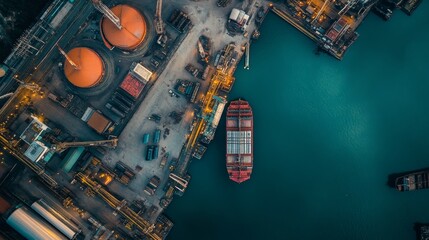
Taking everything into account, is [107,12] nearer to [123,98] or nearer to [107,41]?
[107,41]

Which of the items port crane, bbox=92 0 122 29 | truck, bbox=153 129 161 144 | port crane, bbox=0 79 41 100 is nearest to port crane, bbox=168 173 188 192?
truck, bbox=153 129 161 144

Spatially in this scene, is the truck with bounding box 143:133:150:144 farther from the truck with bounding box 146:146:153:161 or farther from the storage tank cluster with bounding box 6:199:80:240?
the storage tank cluster with bounding box 6:199:80:240

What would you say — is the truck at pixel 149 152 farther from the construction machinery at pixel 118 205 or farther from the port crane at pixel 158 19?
the port crane at pixel 158 19

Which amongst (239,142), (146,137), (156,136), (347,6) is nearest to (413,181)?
(239,142)

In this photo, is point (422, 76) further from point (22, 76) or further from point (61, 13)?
point (22, 76)

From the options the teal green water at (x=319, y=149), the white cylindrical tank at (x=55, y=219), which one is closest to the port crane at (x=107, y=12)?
the teal green water at (x=319, y=149)
